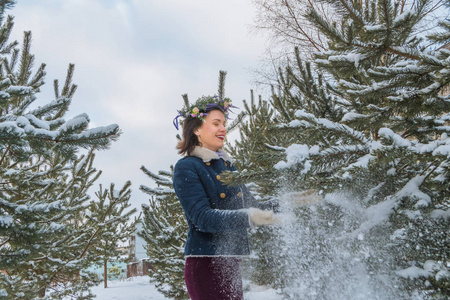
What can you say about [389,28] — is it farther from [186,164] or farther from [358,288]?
[358,288]

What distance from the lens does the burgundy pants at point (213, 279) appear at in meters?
1.98

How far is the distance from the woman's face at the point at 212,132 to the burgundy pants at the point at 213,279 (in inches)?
33.2

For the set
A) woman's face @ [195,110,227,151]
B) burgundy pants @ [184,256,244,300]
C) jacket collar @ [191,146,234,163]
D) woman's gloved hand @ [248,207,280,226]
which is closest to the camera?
woman's gloved hand @ [248,207,280,226]

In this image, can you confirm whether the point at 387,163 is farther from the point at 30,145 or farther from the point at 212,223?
the point at 30,145

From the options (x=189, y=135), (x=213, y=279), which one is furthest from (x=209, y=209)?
(x=189, y=135)

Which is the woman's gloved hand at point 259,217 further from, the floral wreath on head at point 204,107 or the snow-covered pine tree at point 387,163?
the floral wreath on head at point 204,107

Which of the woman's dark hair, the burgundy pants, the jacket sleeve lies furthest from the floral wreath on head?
the burgundy pants

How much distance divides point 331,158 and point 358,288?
3.52 ft

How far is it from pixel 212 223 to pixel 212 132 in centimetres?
81

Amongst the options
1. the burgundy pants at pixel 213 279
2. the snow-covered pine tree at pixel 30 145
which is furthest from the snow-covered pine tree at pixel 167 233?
the burgundy pants at pixel 213 279

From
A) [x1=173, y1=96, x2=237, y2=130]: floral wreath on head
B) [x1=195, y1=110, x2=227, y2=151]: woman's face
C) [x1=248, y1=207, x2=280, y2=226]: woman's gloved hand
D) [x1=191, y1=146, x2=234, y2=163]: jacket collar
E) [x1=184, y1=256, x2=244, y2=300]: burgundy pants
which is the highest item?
[x1=173, y1=96, x2=237, y2=130]: floral wreath on head

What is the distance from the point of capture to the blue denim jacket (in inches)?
75.4

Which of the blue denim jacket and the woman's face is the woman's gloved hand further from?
the woman's face

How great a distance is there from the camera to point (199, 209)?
201 cm
